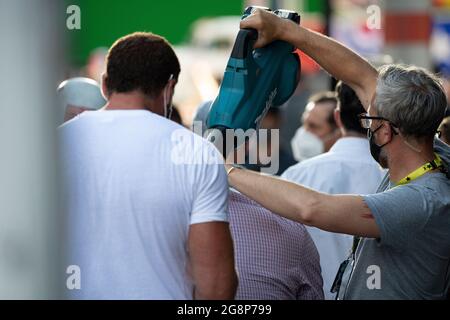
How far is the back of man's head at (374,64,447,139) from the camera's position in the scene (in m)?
3.44

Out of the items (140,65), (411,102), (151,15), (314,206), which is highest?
(140,65)

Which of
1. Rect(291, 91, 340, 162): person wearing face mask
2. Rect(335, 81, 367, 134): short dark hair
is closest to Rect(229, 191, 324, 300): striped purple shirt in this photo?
Rect(335, 81, 367, 134): short dark hair

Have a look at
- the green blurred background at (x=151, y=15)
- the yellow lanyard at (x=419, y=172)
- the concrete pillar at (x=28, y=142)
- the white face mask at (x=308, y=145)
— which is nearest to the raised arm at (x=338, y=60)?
the yellow lanyard at (x=419, y=172)

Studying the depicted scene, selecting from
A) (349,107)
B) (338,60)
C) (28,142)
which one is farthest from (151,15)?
(28,142)

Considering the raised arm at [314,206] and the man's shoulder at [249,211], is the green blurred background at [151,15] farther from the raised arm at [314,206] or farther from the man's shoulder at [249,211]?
the raised arm at [314,206]

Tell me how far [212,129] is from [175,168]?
18.8 inches

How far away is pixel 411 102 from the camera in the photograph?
345cm

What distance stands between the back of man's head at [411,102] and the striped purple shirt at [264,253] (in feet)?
1.90

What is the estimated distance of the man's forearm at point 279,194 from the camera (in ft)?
10.7

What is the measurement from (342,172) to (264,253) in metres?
1.39

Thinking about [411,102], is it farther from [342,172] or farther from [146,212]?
[342,172]

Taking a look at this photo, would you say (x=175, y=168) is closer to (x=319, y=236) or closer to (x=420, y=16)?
(x=319, y=236)

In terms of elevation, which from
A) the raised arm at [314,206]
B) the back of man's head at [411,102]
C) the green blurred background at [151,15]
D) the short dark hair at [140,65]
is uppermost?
the short dark hair at [140,65]

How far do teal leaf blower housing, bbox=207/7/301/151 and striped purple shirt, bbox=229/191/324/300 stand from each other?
0.34m
